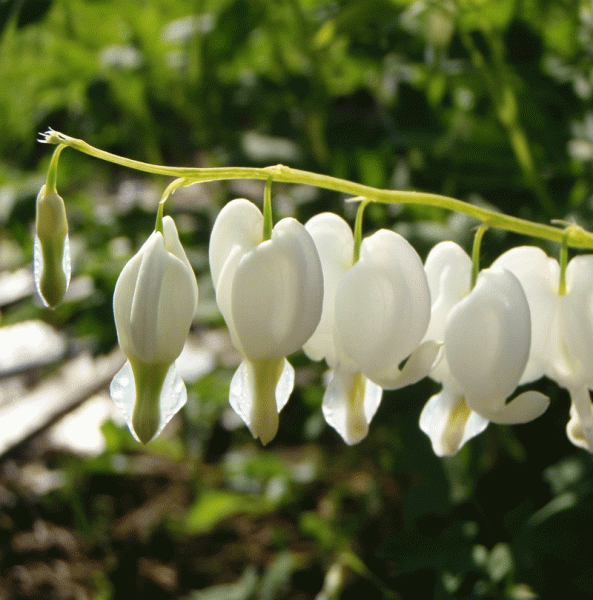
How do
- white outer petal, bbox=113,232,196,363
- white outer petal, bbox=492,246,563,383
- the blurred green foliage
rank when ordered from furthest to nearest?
1. the blurred green foliage
2. white outer petal, bbox=492,246,563,383
3. white outer petal, bbox=113,232,196,363

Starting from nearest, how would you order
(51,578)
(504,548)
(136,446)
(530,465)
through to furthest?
(504,548) → (530,465) → (51,578) → (136,446)

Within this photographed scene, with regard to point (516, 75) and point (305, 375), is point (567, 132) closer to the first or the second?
point (516, 75)

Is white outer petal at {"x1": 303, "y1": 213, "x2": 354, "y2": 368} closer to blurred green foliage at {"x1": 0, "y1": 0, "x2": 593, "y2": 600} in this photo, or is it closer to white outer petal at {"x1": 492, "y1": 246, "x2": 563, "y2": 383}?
white outer petal at {"x1": 492, "y1": 246, "x2": 563, "y2": 383}

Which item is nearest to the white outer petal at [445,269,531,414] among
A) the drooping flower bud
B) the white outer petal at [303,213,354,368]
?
the white outer petal at [303,213,354,368]

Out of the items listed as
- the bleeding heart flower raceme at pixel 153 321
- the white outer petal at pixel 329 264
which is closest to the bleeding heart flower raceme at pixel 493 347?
the white outer petal at pixel 329 264

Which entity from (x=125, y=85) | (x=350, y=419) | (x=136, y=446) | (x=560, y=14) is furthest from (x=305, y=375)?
(x=350, y=419)
